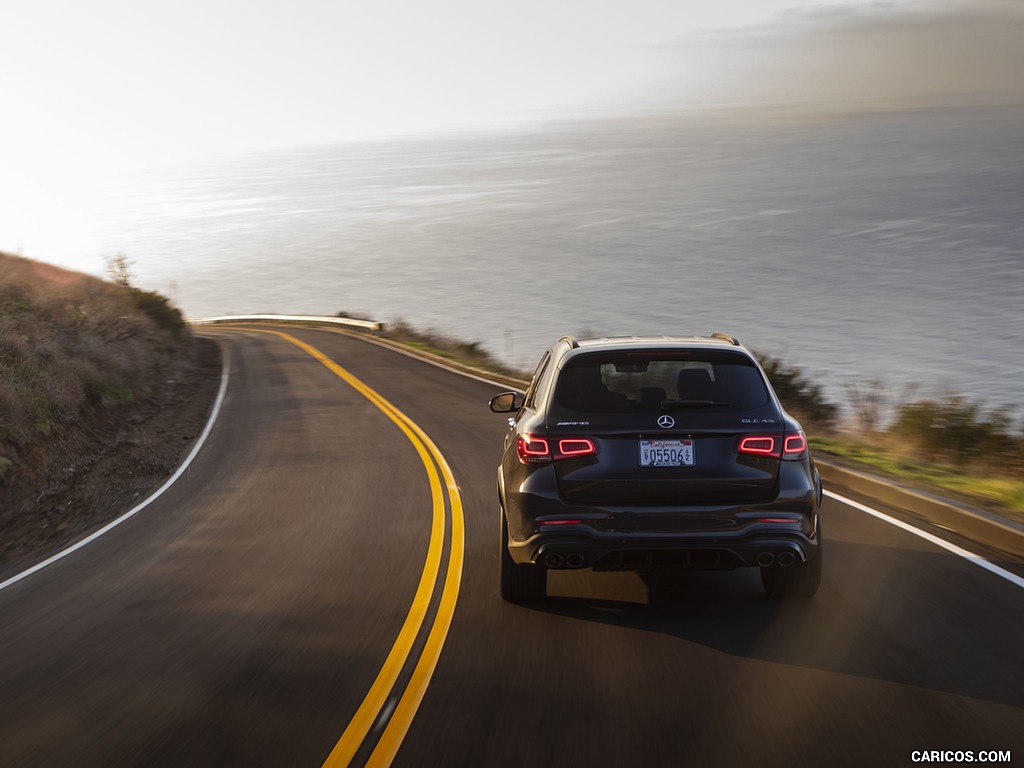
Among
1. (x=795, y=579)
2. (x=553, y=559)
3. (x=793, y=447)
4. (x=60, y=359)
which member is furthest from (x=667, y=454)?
(x=60, y=359)

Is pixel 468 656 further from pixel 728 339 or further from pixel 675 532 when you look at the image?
pixel 728 339

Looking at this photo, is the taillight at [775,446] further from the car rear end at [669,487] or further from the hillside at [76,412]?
the hillside at [76,412]

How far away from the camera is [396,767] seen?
13.6 feet

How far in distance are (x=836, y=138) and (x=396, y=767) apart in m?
193

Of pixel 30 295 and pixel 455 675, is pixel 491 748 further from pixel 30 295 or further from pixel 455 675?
pixel 30 295

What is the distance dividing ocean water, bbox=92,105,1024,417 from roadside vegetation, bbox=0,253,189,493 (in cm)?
1026

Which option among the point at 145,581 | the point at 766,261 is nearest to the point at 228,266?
the point at 766,261

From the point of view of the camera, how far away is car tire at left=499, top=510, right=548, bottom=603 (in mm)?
6520

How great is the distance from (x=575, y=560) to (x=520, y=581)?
760mm

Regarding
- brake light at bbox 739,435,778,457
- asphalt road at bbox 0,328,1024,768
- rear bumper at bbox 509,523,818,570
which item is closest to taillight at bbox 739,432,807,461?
brake light at bbox 739,435,778,457

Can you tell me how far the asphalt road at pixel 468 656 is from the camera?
14.4 ft

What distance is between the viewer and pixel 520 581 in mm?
6543

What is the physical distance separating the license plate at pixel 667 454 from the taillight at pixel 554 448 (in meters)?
0.31

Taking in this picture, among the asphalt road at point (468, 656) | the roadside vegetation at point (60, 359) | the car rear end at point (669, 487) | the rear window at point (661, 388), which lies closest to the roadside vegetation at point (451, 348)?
the roadside vegetation at point (60, 359)
